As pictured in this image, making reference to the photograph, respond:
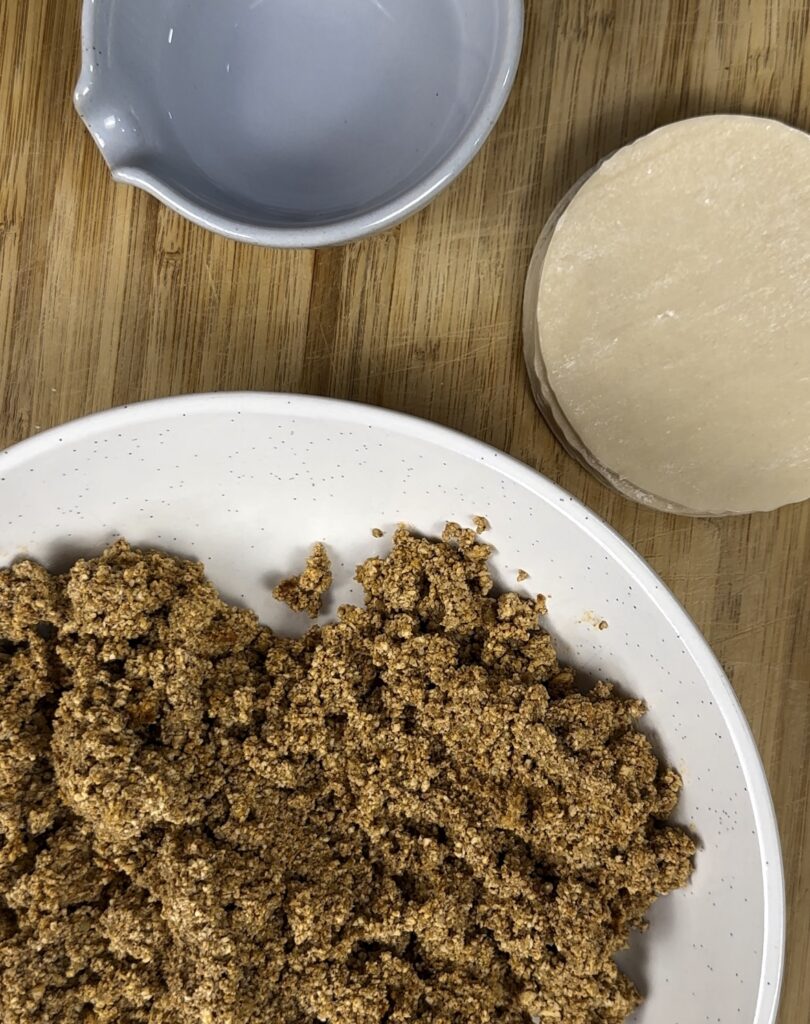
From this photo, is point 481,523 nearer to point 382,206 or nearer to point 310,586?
point 310,586

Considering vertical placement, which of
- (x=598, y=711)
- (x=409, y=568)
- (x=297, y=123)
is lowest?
(x=598, y=711)

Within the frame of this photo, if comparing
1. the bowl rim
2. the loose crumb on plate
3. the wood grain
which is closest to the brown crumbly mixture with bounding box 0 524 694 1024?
the loose crumb on plate

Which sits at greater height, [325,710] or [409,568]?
[409,568]

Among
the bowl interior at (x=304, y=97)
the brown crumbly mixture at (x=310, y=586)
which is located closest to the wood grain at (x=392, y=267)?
the bowl interior at (x=304, y=97)

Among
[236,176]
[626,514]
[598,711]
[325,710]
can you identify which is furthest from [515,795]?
[236,176]

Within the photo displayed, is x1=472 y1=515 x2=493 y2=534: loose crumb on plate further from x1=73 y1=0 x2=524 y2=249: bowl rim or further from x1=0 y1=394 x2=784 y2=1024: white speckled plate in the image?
x1=73 y1=0 x2=524 y2=249: bowl rim

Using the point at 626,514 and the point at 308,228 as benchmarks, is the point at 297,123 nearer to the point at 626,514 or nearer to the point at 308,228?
the point at 308,228

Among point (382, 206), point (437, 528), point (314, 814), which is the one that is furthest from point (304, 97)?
point (314, 814)
